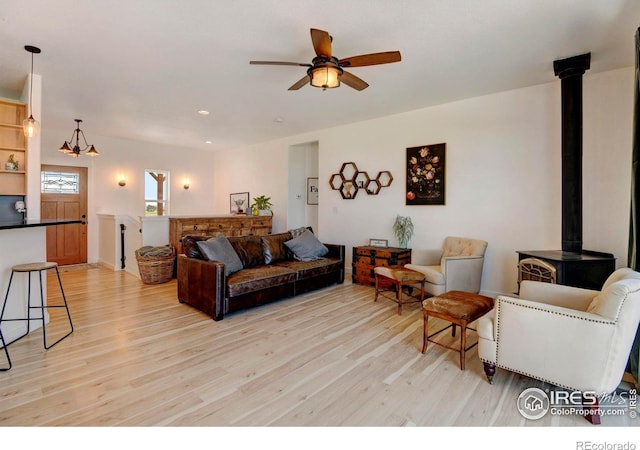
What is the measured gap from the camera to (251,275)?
12.6ft

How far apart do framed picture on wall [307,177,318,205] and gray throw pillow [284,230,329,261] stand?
2.54 metres

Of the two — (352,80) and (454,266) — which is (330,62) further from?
(454,266)

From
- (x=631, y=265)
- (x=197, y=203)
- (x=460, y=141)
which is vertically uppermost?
(x=460, y=141)

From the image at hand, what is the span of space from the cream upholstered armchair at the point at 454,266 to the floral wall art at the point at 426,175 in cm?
79

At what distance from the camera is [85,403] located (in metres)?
2.02

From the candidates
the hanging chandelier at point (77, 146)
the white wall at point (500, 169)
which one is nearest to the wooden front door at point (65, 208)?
the hanging chandelier at point (77, 146)

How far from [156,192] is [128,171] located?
0.80 m

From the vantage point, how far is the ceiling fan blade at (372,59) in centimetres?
258

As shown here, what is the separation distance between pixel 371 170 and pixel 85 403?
16.0 feet

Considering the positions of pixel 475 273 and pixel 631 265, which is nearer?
pixel 631 265

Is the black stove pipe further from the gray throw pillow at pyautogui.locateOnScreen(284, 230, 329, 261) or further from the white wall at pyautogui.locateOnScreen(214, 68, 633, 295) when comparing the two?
the gray throw pillow at pyautogui.locateOnScreen(284, 230, 329, 261)

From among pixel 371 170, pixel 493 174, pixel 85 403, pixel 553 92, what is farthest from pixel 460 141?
pixel 85 403

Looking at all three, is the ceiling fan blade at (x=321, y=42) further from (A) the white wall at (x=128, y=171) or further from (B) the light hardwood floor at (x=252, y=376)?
(A) the white wall at (x=128, y=171)

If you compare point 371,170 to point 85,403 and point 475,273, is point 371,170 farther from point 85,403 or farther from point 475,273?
point 85,403
